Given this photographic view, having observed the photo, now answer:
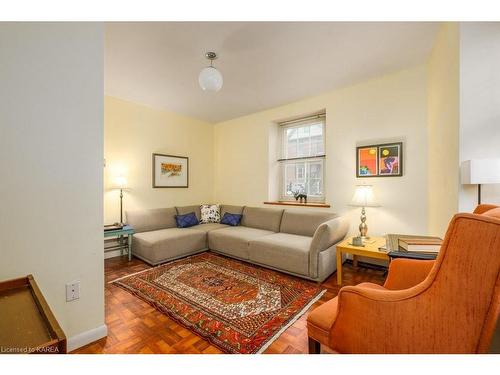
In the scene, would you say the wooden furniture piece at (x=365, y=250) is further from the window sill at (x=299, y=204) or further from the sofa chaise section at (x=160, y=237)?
the sofa chaise section at (x=160, y=237)

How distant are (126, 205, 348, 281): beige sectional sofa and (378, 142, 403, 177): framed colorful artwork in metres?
0.82

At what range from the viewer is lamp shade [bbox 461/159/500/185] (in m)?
1.44

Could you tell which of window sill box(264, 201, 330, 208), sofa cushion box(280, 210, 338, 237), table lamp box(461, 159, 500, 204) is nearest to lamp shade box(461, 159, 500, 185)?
table lamp box(461, 159, 500, 204)

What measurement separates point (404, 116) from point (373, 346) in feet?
8.82

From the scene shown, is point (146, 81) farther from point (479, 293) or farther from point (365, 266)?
point (365, 266)

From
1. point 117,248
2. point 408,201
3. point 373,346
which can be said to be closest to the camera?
point 373,346

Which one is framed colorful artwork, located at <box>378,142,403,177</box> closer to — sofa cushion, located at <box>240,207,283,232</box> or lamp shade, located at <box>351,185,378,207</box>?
lamp shade, located at <box>351,185,378,207</box>

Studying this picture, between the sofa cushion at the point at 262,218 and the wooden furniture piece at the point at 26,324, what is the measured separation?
2912mm

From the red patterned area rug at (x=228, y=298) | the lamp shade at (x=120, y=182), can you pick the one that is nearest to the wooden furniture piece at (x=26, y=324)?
the red patterned area rug at (x=228, y=298)

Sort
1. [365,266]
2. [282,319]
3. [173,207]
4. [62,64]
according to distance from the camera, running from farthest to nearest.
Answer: [173,207] → [365,266] → [282,319] → [62,64]

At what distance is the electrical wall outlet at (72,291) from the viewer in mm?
1445

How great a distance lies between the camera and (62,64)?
→ 55.1 inches

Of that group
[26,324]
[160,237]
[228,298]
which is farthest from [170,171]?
[26,324]
